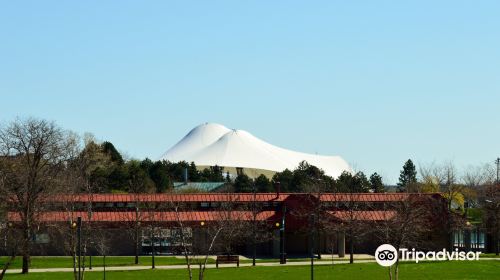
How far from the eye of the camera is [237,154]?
6634 inches

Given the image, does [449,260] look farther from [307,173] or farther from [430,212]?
[307,173]

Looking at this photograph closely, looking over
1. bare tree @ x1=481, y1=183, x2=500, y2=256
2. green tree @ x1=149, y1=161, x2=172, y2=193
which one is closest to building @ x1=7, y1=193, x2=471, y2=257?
bare tree @ x1=481, y1=183, x2=500, y2=256

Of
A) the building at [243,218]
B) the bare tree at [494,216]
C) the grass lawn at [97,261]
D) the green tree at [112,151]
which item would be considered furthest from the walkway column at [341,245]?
the green tree at [112,151]

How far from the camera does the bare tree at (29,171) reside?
5409 cm

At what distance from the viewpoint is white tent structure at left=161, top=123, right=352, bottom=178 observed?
16388 centimetres

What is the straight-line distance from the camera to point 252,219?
65875 millimetres

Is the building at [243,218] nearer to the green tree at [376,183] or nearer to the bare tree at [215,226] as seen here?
the bare tree at [215,226]

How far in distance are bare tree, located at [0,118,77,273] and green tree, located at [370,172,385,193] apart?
184ft

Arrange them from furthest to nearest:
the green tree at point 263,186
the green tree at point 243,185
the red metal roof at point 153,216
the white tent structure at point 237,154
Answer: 1. the white tent structure at point 237,154
2. the green tree at point 243,185
3. the green tree at point 263,186
4. the red metal roof at point 153,216

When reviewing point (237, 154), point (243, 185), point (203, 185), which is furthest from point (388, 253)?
point (237, 154)

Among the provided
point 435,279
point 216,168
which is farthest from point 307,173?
point 435,279

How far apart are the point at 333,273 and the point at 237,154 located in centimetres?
11952

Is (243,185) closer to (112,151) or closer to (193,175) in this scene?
(112,151)

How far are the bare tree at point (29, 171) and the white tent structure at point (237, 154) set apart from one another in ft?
325
